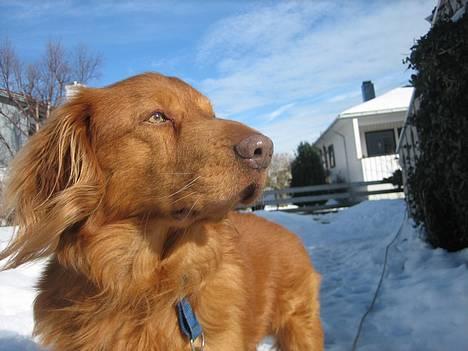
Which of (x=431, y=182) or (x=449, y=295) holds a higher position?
(x=431, y=182)

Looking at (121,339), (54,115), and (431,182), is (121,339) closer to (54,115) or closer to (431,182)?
(54,115)

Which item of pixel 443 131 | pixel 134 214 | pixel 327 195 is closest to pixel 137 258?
pixel 134 214

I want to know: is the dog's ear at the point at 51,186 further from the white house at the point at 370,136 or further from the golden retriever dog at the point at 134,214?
the white house at the point at 370,136

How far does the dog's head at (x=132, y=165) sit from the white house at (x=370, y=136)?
18.1 meters

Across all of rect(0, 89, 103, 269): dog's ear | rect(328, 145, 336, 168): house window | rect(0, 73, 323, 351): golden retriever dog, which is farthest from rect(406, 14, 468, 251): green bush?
rect(328, 145, 336, 168): house window

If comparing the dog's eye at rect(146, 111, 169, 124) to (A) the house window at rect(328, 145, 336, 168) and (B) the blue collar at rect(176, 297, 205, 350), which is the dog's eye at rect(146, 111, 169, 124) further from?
(A) the house window at rect(328, 145, 336, 168)

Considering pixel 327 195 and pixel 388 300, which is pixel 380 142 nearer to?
pixel 327 195

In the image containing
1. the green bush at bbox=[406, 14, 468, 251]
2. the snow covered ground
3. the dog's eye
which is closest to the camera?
the dog's eye

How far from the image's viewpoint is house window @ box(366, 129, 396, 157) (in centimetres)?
2191

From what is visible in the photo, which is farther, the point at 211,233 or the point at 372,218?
the point at 372,218

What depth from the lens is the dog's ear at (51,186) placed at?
216 centimetres

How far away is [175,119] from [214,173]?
1.60 feet

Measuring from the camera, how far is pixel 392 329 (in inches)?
152

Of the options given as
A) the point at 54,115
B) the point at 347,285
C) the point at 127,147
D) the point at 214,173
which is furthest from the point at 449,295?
the point at 54,115
